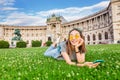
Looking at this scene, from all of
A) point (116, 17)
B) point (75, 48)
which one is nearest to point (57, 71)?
point (75, 48)

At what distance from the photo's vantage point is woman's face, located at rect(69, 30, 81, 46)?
678 cm

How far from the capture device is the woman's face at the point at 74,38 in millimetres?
6785

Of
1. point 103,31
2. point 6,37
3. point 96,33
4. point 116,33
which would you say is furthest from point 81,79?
point 6,37

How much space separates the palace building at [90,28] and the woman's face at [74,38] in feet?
254

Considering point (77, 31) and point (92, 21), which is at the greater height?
point (92, 21)

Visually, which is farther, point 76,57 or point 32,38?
point 32,38

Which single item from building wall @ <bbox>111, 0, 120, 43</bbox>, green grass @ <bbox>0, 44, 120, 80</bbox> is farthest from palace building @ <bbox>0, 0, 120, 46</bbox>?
green grass @ <bbox>0, 44, 120, 80</bbox>

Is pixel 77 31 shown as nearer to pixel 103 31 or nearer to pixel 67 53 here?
pixel 67 53

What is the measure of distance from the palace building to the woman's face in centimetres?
7751

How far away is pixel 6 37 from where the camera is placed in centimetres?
13588

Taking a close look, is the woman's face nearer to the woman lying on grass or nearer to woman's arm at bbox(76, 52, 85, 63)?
the woman lying on grass

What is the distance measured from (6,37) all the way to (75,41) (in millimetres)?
133847

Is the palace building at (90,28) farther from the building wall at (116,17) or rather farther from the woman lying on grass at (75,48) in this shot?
the woman lying on grass at (75,48)

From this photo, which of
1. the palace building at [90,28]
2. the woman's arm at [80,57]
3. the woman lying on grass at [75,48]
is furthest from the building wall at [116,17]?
the woman's arm at [80,57]
